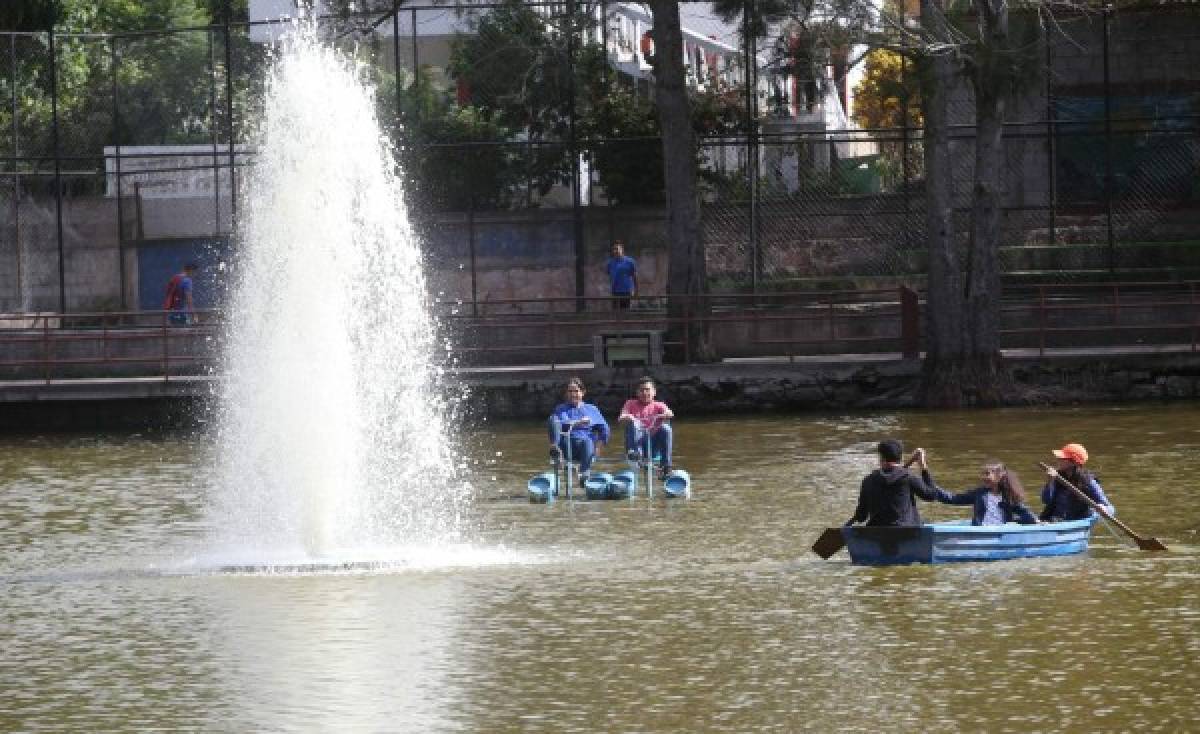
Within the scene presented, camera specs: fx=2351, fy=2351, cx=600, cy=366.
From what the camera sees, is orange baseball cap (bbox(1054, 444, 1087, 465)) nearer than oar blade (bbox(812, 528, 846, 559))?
No

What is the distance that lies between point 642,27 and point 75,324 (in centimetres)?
1988

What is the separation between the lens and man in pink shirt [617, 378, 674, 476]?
26.1 metres

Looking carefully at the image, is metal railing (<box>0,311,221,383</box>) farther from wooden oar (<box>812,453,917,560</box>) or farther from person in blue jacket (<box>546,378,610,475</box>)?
wooden oar (<box>812,453,917,560</box>)

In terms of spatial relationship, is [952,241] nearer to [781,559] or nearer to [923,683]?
[781,559]

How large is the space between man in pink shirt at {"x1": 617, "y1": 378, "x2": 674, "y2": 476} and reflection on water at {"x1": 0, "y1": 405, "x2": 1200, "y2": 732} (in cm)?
84

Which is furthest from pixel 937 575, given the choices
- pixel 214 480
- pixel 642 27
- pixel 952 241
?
pixel 642 27

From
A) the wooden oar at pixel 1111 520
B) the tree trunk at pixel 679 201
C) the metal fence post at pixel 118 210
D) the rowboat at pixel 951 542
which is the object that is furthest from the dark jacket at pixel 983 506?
the metal fence post at pixel 118 210

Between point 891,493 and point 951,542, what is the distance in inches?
26.7

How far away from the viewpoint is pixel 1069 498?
20.2 meters

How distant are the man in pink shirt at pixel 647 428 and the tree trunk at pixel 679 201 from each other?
435 inches

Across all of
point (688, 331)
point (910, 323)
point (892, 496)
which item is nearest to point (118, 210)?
point (688, 331)

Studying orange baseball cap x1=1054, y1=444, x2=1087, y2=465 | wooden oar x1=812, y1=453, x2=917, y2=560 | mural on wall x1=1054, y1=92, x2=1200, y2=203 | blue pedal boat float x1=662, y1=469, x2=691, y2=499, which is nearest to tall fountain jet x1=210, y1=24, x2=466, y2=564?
blue pedal boat float x1=662, y1=469, x2=691, y2=499

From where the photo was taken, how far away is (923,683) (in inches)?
583

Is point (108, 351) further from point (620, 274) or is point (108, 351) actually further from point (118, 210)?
point (620, 274)
